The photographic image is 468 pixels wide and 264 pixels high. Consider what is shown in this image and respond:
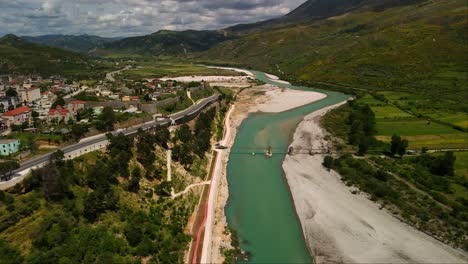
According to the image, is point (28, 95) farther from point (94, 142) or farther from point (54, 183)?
point (54, 183)

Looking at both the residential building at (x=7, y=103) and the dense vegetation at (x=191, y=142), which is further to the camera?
the residential building at (x=7, y=103)

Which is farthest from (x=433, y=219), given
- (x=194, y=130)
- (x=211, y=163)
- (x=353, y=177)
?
(x=194, y=130)

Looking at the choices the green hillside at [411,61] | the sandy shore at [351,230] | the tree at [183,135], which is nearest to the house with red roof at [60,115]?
the tree at [183,135]

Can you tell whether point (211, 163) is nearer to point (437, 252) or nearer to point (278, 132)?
point (278, 132)

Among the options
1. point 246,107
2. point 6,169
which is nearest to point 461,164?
point 6,169

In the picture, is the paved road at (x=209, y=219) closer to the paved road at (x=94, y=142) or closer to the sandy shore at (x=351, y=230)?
the sandy shore at (x=351, y=230)
